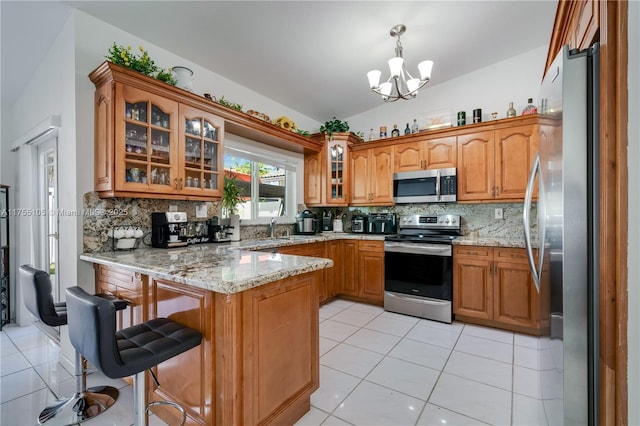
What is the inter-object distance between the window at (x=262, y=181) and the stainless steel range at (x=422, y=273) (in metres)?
1.63

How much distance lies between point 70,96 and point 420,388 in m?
3.43

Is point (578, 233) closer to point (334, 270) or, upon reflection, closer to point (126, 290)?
point (126, 290)

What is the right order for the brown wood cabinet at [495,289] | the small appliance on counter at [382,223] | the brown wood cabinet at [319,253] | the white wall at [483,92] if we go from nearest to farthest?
the brown wood cabinet at [495,289] < the brown wood cabinet at [319,253] < the white wall at [483,92] < the small appliance on counter at [382,223]

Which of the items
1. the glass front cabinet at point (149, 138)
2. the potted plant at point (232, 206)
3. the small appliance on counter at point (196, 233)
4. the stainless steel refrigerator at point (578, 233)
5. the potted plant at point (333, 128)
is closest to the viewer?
the stainless steel refrigerator at point (578, 233)

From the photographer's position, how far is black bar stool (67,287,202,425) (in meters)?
1.07

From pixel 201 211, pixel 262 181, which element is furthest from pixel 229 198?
pixel 262 181

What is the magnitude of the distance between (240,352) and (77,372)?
4.36 feet

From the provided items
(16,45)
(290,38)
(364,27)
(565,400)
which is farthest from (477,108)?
(16,45)

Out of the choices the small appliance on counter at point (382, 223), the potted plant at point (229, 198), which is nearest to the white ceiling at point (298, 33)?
the potted plant at point (229, 198)

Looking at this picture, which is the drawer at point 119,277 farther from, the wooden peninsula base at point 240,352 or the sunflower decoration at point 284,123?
the sunflower decoration at point 284,123

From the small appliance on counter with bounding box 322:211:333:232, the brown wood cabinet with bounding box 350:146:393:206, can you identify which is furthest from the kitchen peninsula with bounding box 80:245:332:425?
the small appliance on counter with bounding box 322:211:333:232

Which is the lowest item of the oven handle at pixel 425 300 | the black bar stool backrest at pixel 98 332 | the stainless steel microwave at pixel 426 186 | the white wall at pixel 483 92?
the oven handle at pixel 425 300

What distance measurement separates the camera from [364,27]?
2.69 m

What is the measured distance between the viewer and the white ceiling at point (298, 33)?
230 cm
